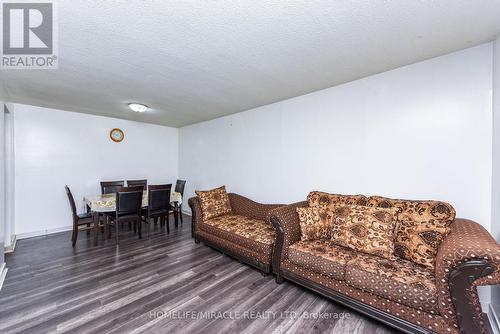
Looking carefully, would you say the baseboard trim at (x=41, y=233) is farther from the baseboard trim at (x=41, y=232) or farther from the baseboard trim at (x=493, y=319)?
the baseboard trim at (x=493, y=319)

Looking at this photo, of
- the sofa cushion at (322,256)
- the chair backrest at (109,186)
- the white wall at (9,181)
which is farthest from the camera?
the chair backrest at (109,186)

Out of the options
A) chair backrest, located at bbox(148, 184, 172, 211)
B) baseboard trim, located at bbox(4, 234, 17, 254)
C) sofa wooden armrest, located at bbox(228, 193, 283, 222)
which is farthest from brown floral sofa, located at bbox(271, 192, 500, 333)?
baseboard trim, located at bbox(4, 234, 17, 254)

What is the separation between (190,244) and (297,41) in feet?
10.6

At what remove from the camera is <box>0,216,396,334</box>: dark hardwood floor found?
1.63 meters

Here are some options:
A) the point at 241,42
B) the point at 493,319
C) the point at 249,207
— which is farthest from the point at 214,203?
the point at 493,319

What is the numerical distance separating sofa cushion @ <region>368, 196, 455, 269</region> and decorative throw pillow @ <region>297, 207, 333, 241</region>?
677 mm

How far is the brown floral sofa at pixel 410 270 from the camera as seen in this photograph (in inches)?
50.3

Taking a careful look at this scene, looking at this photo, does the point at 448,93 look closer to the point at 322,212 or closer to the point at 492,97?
the point at 492,97

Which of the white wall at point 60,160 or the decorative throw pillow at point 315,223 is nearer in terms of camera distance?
the decorative throw pillow at point 315,223

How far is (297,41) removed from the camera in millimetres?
1746

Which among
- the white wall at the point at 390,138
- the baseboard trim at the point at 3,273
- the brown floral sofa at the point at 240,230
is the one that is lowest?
the baseboard trim at the point at 3,273

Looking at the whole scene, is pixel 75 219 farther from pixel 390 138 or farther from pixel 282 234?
pixel 390 138

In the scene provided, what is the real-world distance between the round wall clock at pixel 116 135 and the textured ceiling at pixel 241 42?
160 centimetres

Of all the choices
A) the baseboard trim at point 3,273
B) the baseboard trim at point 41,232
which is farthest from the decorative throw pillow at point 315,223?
the baseboard trim at point 41,232
